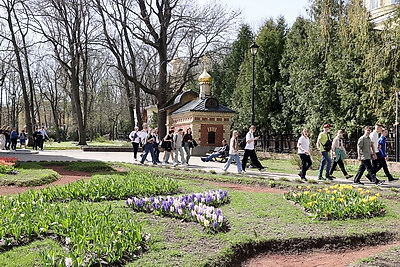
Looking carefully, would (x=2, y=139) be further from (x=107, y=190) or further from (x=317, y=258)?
(x=317, y=258)

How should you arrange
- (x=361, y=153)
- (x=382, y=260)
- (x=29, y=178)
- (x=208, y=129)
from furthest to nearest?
(x=208, y=129) → (x=361, y=153) → (x=29, y=178) → (x=382, y=260)

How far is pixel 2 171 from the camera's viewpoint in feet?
42.9

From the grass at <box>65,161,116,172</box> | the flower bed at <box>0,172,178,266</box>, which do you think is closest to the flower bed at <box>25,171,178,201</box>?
the flower bed at <box>0,172,178,266</box>

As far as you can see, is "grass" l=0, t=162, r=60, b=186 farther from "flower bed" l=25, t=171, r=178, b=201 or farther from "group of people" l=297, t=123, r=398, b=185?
"group of people" l=297, t=123, r=398, b=185

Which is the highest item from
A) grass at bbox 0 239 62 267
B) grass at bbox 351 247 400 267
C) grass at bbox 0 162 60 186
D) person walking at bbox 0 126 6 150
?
person walking at bbox 0 126 6 150

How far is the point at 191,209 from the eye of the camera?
6746 mm

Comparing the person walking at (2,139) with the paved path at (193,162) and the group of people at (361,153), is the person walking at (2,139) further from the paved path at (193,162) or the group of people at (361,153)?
the group of people at (361,153)

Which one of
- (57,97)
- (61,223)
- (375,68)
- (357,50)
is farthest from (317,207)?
(57,97)

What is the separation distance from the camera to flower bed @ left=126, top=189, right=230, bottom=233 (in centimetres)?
611

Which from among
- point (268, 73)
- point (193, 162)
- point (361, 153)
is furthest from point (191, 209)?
point (268, 73)

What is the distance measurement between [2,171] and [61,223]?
8840 mm

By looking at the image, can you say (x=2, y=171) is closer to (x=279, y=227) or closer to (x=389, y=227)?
(x=279, y=227)

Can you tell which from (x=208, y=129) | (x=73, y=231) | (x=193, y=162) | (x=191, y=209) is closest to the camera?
(x=73, y=231)

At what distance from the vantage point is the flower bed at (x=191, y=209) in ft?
20.0
